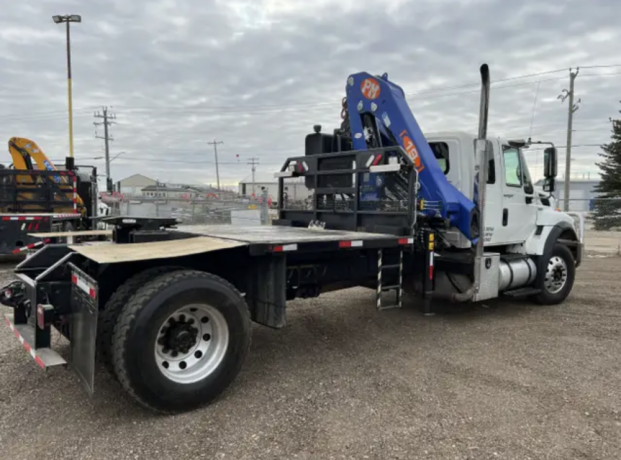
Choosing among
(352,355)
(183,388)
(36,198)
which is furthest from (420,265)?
(36,198)

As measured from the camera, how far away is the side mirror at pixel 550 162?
704 centimetres

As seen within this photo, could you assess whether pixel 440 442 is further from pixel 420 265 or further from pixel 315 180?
pixel 315 180

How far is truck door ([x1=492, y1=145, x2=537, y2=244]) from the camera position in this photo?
22.2 ft

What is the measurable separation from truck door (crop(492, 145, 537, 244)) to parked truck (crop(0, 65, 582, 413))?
0.03 m

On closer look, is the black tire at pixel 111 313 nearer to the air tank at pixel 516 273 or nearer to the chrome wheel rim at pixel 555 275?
the air tank at pixel 516 273

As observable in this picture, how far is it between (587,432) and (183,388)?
2926 mm

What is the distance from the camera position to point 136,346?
342 centimetres

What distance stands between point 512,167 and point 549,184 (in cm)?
92

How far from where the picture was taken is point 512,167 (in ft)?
22.7

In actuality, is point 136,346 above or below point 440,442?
above

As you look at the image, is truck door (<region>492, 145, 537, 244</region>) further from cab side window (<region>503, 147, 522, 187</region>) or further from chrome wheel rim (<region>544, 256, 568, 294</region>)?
chrome wheel rim (<region>544, 256, 568, 294</region>)

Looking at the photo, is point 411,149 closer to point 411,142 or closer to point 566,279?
point 411,142

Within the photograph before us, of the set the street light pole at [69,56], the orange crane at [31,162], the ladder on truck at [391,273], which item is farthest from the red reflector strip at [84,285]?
the street light pole at [69,56]

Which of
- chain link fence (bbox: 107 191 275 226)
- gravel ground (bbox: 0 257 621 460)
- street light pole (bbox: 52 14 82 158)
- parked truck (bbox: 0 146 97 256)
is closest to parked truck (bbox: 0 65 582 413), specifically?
gravel ground (bbox: 0 257 621 460)
